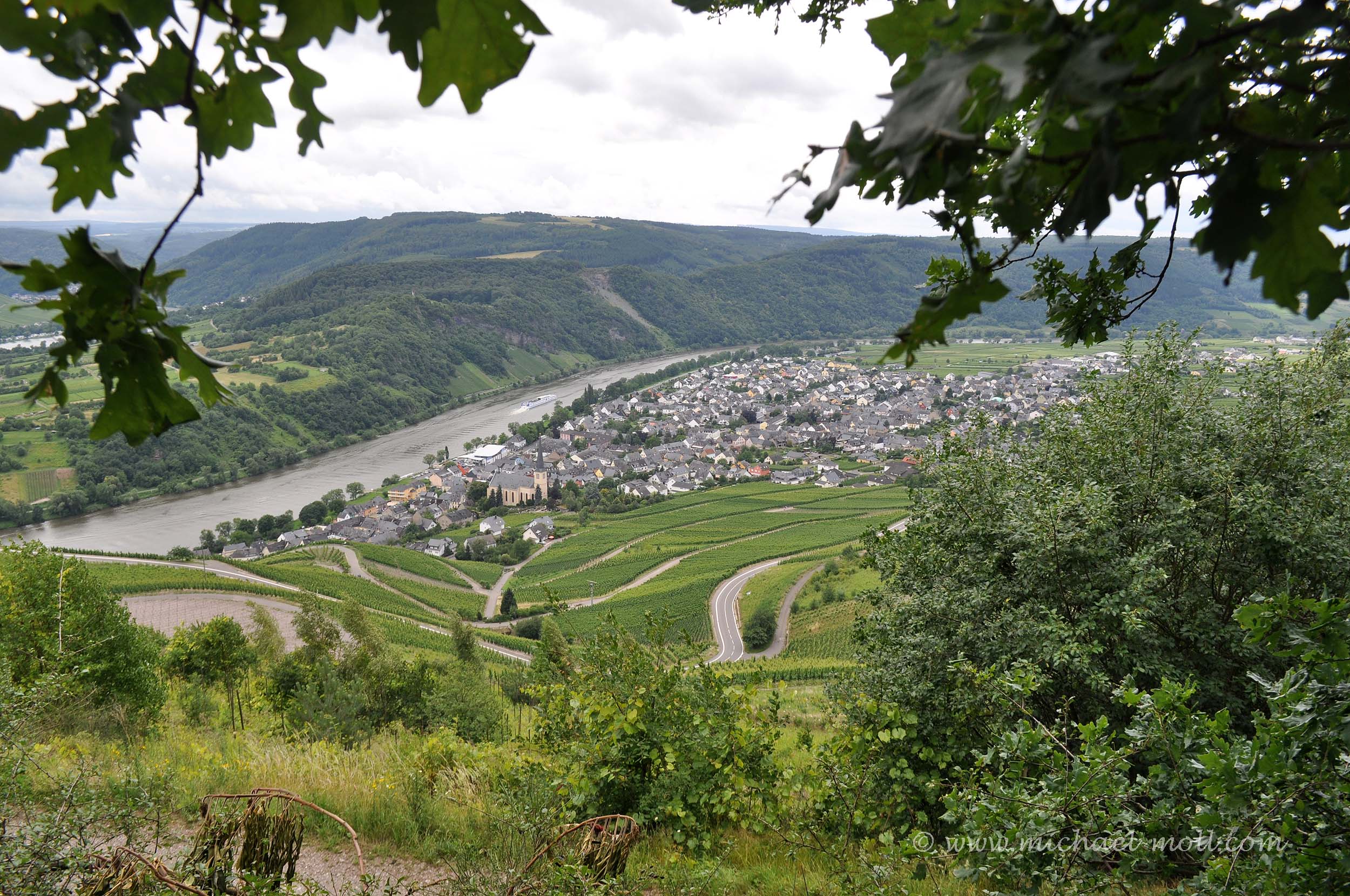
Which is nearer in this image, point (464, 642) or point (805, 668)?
point (464, 642)

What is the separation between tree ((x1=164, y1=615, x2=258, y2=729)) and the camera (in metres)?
13.7

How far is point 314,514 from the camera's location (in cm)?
5488

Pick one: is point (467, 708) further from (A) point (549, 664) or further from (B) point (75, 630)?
(A) point (549, 664)

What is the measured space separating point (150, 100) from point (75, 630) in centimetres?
1207

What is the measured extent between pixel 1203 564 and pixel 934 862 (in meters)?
4.74

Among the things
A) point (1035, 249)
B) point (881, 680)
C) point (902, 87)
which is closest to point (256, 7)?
point (902, 87)

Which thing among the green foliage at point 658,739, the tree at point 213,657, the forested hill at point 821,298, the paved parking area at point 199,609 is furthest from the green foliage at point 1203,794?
the forested hill at point 821,298

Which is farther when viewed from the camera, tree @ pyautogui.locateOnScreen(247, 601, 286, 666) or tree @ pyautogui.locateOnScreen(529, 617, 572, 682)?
tree @ pyautogui.locateOnScreen(247, 601, 286, 666)

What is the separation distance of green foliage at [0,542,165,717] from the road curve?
2712cm

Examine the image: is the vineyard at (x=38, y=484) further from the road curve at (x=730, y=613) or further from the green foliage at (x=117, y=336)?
the green foliage at (x=117, y=336)

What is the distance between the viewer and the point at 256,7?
0.85 meters

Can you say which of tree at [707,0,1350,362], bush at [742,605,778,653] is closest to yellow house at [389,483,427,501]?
bush at [742,605,778,653]

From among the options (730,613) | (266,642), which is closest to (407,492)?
(730,613)

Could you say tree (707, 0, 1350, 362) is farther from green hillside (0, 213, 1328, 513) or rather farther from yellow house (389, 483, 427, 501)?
yellow house (389, 483, 427, 501)
